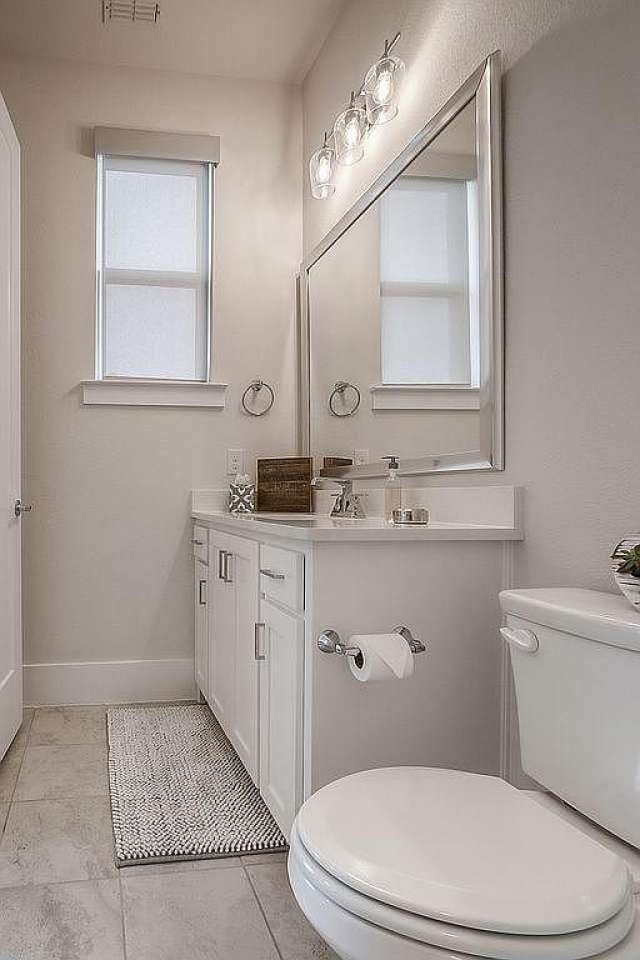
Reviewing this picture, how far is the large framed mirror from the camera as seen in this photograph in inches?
79.8

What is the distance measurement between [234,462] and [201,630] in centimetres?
72

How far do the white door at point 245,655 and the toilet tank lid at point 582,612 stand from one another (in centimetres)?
92

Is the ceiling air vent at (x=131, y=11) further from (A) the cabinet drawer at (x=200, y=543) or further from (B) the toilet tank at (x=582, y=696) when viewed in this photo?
(B) the toilet tank at (x=582, y=696)

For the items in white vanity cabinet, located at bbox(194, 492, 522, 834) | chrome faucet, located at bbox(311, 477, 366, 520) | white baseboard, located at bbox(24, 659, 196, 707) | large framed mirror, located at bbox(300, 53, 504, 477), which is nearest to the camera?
white vanity cabinet, located at bbox(194, 492, 522, 834)

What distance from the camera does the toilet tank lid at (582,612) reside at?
1.22m

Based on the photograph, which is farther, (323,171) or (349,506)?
(323,171)

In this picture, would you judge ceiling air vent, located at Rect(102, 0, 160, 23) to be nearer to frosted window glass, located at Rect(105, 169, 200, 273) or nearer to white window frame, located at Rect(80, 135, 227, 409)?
white window frame, located at Rect(80, 135, 227, 409)

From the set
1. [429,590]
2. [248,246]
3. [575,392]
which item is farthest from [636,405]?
[248,246]

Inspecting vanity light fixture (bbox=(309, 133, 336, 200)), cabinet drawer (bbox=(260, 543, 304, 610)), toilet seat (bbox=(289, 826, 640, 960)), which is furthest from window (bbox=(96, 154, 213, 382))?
toilet seat (bbox=(289, 826, 640, 960))

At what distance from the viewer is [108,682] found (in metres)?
3.50

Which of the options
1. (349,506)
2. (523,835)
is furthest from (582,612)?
(349,506)

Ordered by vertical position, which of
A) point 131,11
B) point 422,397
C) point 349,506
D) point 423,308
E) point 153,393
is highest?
point 131,11

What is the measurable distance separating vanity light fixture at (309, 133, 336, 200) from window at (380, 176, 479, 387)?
1.77ft

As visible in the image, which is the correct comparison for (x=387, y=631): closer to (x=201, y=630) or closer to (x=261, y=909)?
(x=261, y=909)
